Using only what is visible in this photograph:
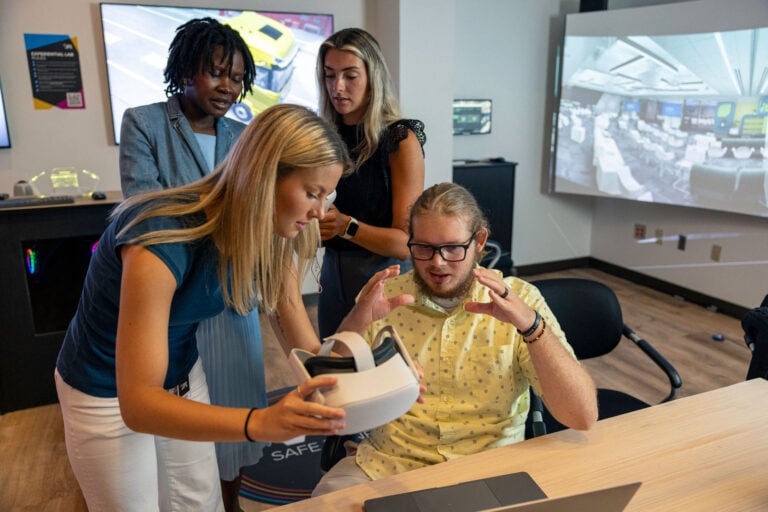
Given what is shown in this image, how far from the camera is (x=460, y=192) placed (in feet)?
4.77

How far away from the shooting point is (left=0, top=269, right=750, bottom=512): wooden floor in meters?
2.27

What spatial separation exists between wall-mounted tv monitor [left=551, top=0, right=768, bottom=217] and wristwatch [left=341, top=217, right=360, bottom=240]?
3146 mm

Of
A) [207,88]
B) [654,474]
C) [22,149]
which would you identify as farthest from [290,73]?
[654,474]

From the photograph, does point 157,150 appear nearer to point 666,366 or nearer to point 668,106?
point 666,366

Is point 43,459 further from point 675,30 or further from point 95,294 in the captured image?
point 675,30

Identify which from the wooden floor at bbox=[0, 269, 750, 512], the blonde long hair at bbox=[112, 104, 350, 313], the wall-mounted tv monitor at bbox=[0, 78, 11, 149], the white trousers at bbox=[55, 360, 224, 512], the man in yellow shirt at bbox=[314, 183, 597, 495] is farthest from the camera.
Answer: the wall-mounted tv monitor at bbox=[0, 78, 11, 149]

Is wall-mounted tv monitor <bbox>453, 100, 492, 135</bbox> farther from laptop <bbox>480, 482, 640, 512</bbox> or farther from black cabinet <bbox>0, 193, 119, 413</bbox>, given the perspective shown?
laptop <bbox>480, 482, 640, 512</bbox>

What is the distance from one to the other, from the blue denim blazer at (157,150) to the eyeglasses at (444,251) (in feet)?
2.34

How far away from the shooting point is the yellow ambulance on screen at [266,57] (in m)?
3.72

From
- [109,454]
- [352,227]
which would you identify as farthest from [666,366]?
[109,454]

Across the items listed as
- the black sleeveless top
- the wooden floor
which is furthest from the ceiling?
the black sleeveless top

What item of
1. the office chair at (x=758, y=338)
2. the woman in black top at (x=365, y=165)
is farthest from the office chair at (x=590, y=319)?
the woman in black top at (x=365, y=165)

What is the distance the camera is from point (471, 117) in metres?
A: 4.51

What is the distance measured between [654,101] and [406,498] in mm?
4018
